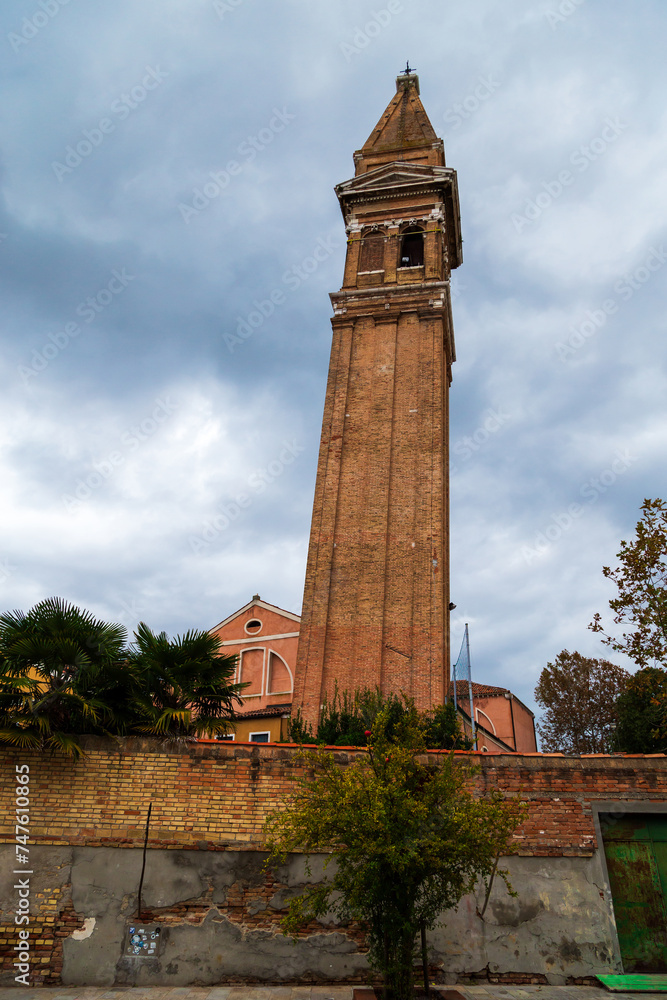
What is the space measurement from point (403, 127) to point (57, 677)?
102 ft

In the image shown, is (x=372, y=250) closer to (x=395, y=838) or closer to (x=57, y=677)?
(x=57, y=677)

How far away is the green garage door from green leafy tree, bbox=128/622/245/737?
22.1 ft

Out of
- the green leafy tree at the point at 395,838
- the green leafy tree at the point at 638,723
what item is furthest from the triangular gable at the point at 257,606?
the green leafy tree at the point at 395,838

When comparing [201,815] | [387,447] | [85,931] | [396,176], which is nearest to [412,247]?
[396,176]

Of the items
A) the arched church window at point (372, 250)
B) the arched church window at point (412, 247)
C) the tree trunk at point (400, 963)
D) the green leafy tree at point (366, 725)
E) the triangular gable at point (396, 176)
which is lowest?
the tree trunk at point (400, 963)

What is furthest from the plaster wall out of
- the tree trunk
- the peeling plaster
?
the tree trunk

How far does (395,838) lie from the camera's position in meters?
8.34

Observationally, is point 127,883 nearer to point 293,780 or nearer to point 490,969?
point 293,780

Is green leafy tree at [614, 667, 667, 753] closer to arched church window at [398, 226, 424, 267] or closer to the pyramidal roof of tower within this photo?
arched church window at [398, 226, 424, 267]

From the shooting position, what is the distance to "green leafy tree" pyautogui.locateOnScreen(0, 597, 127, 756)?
35.2 feet

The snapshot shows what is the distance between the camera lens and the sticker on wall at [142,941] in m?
10.4

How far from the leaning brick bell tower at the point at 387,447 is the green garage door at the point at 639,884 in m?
9.50

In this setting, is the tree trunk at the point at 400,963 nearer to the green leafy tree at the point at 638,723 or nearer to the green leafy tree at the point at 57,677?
the green leafy tree at the point at 57,677

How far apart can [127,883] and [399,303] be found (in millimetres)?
22451
